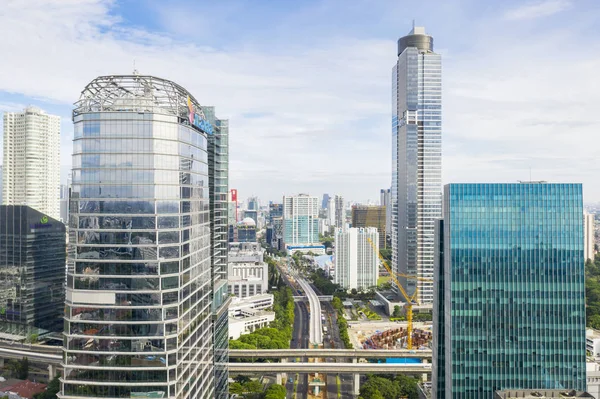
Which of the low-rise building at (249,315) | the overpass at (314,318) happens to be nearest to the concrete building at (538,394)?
Result: the overpass at (314,318)

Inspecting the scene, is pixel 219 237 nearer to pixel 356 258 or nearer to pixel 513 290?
pixel 513 290

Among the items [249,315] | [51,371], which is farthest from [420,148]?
[51,371]

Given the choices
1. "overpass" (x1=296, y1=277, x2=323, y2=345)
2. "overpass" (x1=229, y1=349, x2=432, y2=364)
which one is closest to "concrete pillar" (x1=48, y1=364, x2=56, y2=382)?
"overpass" (x1=229, y1=349, x2=432, y2=364)

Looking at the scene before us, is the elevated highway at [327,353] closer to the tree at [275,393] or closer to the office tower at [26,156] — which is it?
the tree at [275,393]

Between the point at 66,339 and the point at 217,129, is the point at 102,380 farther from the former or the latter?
the point at 217,129

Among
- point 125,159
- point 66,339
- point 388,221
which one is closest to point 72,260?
point 66,339

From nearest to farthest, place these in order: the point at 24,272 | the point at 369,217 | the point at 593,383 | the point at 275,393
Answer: the point at 593,383
the point at 275,393
the point at 24,272
the point at 369,217
